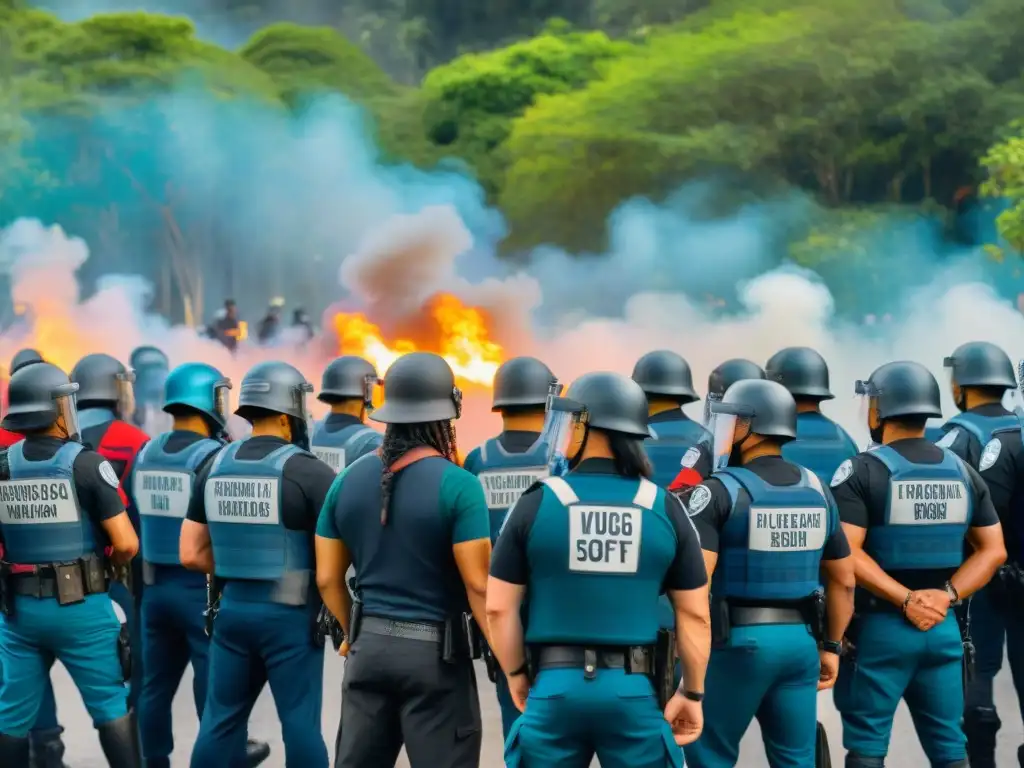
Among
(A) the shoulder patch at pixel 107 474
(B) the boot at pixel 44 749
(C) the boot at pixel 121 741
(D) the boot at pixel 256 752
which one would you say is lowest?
(D) the boot at pixel 256 752

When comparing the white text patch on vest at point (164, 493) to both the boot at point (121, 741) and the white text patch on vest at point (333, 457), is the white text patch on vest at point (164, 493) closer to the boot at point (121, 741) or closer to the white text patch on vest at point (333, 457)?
the boot at point (121, 741)

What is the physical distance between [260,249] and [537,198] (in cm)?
1107

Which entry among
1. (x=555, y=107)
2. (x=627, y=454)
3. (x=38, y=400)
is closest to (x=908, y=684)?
(x=627, y=454)

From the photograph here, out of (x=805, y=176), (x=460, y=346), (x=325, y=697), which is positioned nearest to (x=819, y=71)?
(x=805, y=176)

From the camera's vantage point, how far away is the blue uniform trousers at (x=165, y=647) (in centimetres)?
626

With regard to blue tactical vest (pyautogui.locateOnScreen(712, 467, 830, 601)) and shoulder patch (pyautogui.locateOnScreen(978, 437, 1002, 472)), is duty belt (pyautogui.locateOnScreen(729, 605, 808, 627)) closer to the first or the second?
blue tactical vest (pyautogui.locateOnScreen(712, 467, 830, 601))

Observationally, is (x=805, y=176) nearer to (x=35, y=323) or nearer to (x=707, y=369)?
(x=707, y=369)

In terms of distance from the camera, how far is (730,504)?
5.07 meters

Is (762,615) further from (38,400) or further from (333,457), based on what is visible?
(333,457)

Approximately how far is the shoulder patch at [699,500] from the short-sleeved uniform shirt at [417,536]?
2.98ft

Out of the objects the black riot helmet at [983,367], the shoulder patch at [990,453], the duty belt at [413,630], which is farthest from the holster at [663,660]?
the black riot helmet at [983,367]

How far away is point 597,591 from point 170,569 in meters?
2.90

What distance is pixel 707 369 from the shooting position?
2511 centimetres

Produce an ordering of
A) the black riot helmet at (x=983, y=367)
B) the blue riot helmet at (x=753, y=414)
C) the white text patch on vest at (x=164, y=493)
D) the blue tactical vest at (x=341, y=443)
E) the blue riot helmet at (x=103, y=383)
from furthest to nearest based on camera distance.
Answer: the blue riot helmet at (x=103, y=383)
the blue tactical vest at (x=341, y=443)
the black riot helmet at (x=983, y=367)
the white text patch on vest at (x=164, y=493)
the blue riot helmet at (x=753, y=414)
